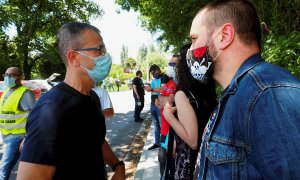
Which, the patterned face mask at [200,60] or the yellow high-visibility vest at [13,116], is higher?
the patterned face mask at [200,60]

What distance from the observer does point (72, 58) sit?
2.20 meters

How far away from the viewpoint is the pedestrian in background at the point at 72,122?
1659 mm

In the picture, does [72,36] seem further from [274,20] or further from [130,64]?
[130,64]

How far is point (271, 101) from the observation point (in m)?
1.00

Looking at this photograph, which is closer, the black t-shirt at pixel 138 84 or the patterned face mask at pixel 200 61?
the patterned face mask at pixel 200 61

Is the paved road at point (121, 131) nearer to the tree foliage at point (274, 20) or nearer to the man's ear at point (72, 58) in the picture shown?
the tree foliage at point (274, 20)

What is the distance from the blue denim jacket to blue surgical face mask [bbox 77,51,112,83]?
49.0 inches

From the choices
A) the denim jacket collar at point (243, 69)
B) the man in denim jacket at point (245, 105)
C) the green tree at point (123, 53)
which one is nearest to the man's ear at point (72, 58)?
the man in denim jacket at point (245, 105)

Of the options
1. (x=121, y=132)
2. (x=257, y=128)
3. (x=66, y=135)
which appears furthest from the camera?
(x=121, y=132)

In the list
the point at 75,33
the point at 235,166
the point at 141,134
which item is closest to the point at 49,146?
the point at 75,33

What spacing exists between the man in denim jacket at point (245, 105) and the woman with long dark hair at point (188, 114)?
0.93 m

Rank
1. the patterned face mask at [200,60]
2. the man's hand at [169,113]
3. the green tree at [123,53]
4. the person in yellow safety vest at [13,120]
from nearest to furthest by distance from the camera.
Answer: the patterned face mask at [200,60]
the man's hand at [169,113]
the person in yellow safety vest at [13,120]
the green tree at [123,53]

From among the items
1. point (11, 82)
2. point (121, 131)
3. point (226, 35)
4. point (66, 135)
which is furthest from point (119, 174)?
point (121, 131)

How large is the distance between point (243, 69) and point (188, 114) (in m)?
1.22
